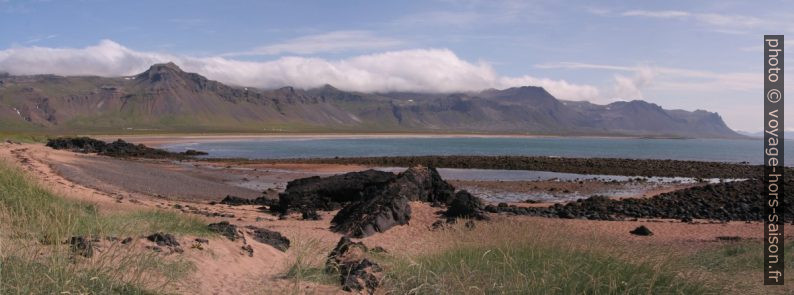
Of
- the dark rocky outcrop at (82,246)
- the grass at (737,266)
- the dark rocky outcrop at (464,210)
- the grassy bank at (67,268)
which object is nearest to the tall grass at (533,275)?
the grass at (737,266)

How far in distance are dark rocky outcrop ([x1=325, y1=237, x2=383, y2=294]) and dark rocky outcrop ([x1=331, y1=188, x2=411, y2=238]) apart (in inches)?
215

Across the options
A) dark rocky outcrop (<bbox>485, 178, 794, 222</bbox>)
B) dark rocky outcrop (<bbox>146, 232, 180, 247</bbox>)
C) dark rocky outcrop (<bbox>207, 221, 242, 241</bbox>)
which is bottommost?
dark rocky outcrop (<bbox>485, 178, 794, 222</bbox>)

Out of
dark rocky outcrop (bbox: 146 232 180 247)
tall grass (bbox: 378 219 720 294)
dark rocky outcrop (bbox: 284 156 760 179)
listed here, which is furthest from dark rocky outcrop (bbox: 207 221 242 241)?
dark rocky outcrop (bbox: 284 156 760 179)

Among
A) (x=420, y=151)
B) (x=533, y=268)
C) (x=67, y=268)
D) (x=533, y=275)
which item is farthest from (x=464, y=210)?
(x=420, y=151)

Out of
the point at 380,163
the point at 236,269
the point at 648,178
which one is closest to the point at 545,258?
the point at 236,269

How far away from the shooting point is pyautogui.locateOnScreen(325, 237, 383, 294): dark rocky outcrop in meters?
6.71

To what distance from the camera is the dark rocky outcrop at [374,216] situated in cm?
1423

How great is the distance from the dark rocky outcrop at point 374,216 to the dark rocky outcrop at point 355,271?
17.9 ft

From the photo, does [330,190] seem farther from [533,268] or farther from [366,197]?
[533,268]

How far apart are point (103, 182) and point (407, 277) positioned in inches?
846

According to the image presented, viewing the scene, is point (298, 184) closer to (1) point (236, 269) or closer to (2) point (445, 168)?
(1) point (236, 269)

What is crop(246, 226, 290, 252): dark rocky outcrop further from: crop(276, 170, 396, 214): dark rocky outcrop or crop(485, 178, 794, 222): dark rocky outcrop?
crop(485, 178, 794, 222): dark rocky outcrop

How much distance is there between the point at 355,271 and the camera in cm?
709

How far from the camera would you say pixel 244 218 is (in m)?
17.8
